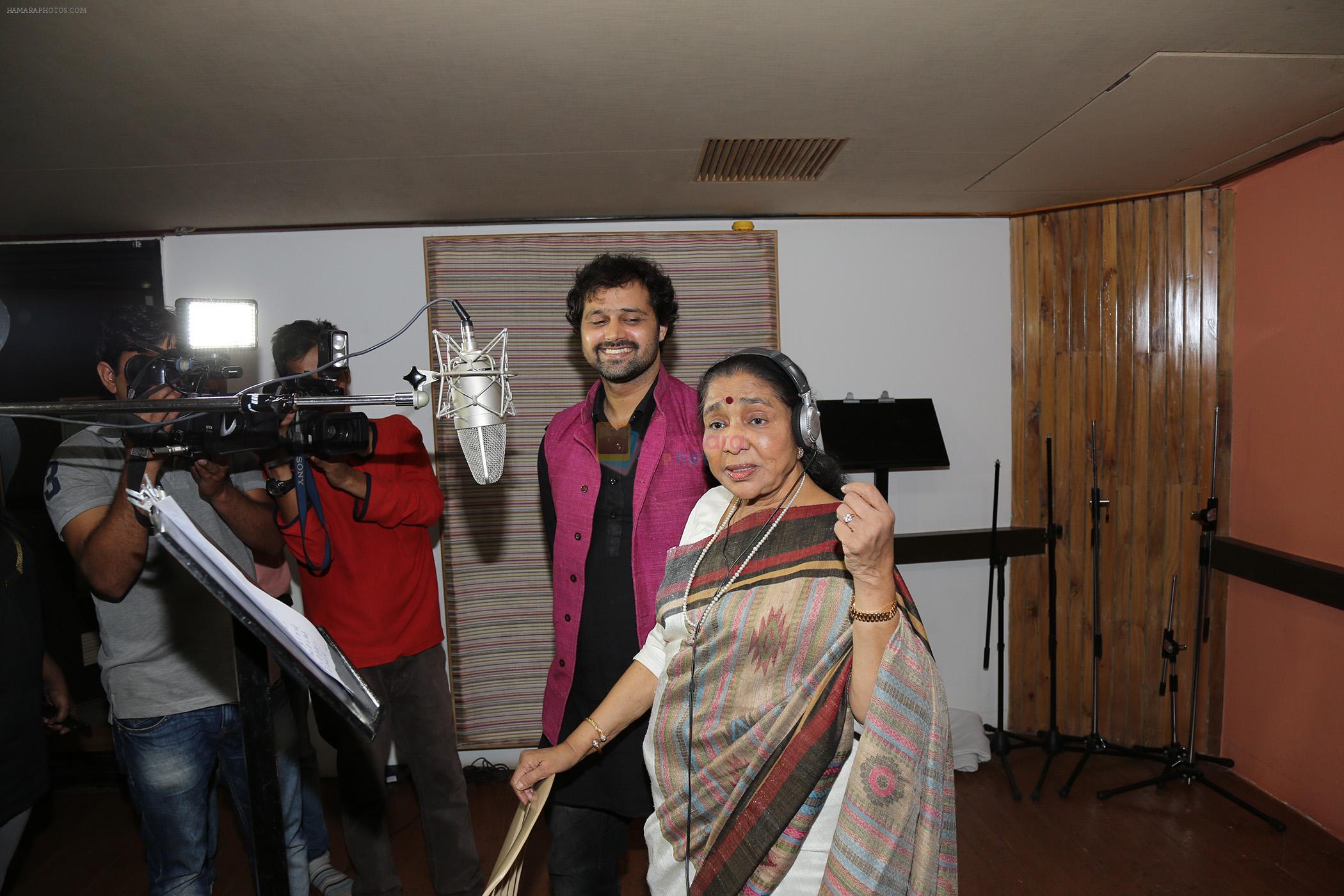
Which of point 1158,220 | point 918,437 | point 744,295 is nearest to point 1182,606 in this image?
point 918,437

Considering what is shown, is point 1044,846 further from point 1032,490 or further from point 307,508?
point 307,508

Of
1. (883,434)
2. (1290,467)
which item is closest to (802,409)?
(883,434)

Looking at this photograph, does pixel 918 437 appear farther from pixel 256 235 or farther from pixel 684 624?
pixel 256 235

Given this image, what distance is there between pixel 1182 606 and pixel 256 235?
16.1 ft

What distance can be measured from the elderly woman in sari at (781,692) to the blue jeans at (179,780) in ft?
3.88

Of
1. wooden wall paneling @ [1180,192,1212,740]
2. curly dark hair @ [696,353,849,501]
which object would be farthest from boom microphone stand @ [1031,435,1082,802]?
curly dark hair @ [696,353,849,501]

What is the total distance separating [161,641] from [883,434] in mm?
2980

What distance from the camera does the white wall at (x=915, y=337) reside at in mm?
3797

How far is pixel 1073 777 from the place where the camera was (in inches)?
134

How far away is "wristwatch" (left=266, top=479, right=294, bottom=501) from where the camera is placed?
7.35 feet

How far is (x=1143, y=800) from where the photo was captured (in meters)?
3.35

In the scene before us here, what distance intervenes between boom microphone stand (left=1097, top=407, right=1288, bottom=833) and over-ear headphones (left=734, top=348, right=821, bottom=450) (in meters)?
2.87

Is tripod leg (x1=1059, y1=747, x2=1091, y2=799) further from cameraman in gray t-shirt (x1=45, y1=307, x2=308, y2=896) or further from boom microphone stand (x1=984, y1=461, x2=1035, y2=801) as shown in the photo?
cameraman in gray t-shirt (x1=45, y1=307, x2=308, y2=896)

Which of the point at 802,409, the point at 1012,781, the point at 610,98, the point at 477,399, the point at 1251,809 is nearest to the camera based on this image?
the point at 477,399
